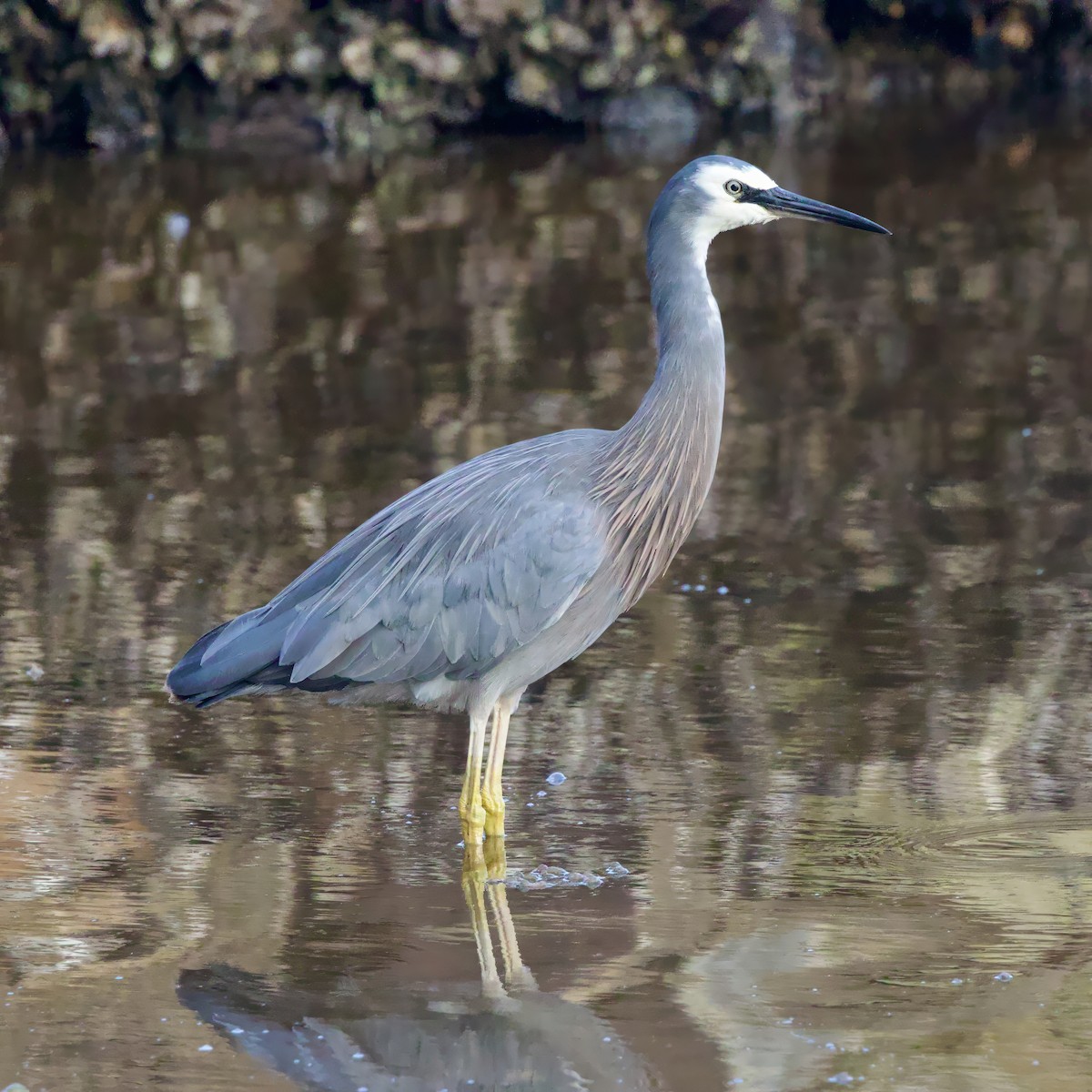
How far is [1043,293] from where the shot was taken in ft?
43.3

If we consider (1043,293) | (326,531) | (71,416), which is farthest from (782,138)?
(326,531)

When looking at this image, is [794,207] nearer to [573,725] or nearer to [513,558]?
[513,558]

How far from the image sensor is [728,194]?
6.10 meters

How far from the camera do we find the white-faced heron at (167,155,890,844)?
576cm

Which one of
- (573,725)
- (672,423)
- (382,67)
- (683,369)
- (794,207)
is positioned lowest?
(573,725)

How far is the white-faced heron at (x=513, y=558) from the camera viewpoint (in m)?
5.76

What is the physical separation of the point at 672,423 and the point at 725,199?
Answer: 690 millimetres

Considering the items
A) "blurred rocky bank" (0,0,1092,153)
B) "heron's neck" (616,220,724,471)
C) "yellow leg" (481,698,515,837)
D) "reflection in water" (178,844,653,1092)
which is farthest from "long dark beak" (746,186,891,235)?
"blurred rocky bank" (0,0,1092,153)

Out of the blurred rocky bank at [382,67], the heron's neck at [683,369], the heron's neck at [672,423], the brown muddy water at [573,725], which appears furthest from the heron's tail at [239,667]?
the blurred rocky bank at [382,67]

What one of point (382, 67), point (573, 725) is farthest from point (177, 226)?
point (573, 725)

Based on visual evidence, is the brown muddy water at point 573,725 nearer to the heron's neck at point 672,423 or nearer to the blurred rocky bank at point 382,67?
the heron's neck at point 672,423

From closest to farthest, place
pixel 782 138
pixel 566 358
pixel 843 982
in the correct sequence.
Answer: pixel 843 982, pixel 566 358, pixel 782 138

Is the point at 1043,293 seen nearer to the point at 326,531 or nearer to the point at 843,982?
the point at 326,531

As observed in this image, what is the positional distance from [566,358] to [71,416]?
112 inches
